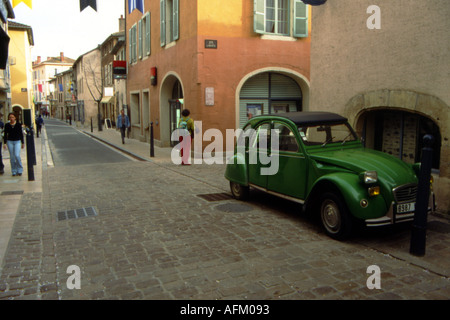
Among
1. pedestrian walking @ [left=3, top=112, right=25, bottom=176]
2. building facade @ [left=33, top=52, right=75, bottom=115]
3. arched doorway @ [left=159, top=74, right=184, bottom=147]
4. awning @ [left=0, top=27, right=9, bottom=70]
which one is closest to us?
awning @ [left=0, top=27, right=9, bottom=70]

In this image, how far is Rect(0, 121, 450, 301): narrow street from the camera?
375cm

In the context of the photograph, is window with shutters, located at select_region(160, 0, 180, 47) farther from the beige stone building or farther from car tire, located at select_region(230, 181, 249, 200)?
car tire, located at select_region(230, 181, 249, 200)

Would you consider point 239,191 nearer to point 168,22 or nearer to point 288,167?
point 288,167

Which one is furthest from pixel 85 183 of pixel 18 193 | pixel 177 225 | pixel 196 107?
pixel 196 107

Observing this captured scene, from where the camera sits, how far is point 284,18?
14766mm

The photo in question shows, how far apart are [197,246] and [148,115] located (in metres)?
16.4

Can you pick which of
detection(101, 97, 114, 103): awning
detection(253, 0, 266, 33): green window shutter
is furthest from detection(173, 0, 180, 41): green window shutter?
detection(101, 97, 114, 103): awning

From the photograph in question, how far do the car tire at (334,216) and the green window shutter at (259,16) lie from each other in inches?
400

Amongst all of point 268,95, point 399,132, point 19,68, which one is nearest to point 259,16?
point 268,95

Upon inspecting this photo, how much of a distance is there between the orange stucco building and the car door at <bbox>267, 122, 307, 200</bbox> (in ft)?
25.5

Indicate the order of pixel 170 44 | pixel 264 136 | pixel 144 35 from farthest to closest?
pixel 144 35
pixel 170 44
pixel 264 136

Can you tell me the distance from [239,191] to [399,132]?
10.5ft
